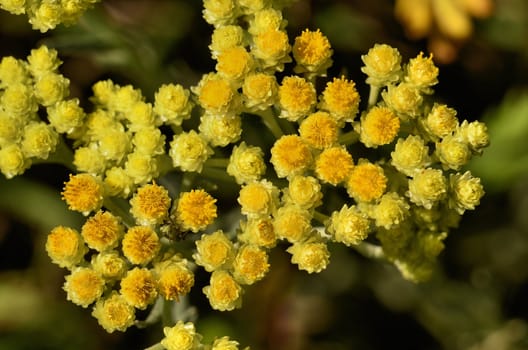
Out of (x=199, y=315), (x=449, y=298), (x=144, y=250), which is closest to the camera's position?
(x=144, y=250)

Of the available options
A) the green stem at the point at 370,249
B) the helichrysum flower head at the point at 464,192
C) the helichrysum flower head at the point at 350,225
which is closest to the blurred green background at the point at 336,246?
Result: the green stem at the point at 370,249

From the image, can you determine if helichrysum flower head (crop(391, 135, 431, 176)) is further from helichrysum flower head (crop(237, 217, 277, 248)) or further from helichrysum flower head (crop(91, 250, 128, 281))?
helichrysum flower head (crop(91, 250, 128, 281))

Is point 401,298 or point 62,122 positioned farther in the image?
point 401,298

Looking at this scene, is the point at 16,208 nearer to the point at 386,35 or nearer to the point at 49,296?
the point at 49,296

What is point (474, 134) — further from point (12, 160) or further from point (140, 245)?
point (12, 160)

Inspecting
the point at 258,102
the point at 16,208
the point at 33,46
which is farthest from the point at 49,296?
the point at 258,102

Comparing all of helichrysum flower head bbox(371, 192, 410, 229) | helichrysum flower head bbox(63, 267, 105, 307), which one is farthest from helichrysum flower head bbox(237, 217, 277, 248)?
helichrysum flower head bbox(63, 267, 105, 307)

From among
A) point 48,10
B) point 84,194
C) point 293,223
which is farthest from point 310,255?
point 48,10
